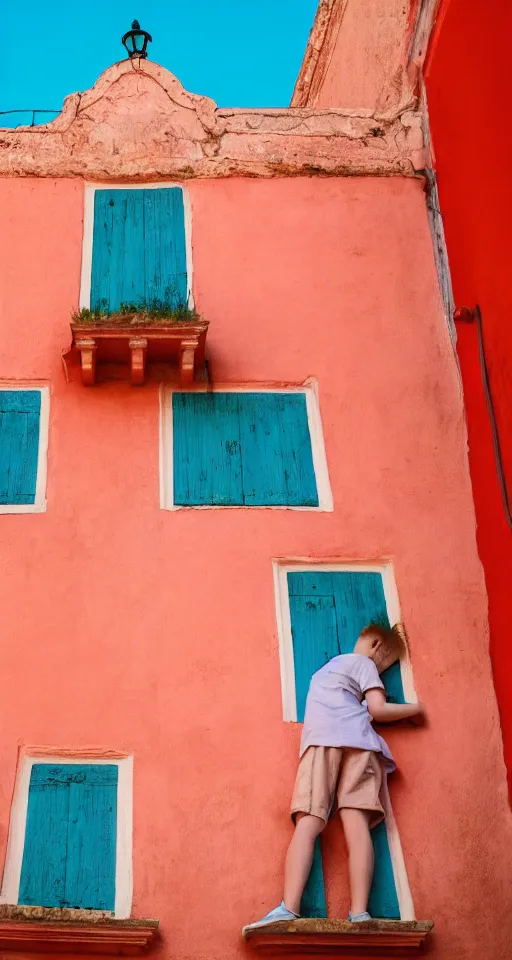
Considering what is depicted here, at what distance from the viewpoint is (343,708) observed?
342 inches

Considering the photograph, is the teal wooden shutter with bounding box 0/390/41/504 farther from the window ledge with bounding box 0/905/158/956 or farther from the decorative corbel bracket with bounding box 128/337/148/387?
the window ledge with bounding box 0/905/158/956

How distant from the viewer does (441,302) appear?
36.1 ft

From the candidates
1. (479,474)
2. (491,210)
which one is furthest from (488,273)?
(479,474)

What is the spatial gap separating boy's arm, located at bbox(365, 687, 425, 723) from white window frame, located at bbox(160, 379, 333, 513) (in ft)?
5.26

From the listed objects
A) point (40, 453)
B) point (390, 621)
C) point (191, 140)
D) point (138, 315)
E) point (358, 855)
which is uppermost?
point (191, 140)

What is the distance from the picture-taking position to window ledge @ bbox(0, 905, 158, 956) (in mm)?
7746

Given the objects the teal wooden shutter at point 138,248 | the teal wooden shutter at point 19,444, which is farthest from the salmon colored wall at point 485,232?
the teal wooden shutter at point 19,444

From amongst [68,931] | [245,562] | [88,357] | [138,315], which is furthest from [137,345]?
[68,931]

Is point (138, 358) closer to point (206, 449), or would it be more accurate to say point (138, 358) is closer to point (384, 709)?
point (206, 449)

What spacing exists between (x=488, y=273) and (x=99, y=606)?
401 centimetres

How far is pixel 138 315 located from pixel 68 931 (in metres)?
4.68

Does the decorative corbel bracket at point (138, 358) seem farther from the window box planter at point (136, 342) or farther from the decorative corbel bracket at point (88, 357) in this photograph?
the decorative corbel bracket at point (88, 357)

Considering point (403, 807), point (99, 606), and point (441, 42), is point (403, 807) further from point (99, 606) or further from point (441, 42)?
point (441, 42)

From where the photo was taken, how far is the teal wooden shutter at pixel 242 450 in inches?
388
